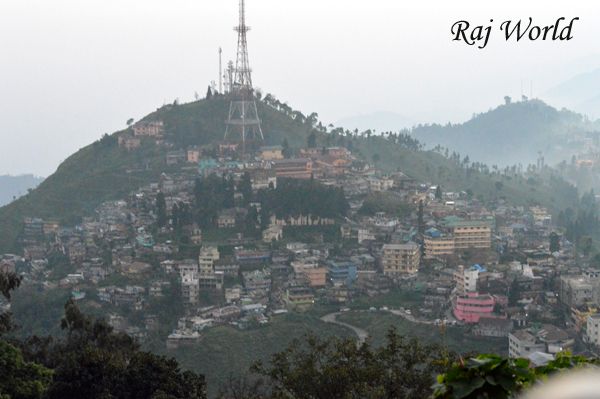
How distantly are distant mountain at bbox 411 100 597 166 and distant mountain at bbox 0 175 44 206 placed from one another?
80.5 ft

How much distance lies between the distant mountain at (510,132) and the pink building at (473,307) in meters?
41.6

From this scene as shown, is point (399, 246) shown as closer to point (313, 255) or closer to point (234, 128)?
point (313, 255)

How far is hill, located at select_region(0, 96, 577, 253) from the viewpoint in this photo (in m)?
25.0

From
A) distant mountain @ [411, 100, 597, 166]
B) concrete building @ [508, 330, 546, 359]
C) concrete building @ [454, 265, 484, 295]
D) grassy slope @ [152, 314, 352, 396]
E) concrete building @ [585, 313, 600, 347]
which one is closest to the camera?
concrete building @ [508, 330, 546, 359]

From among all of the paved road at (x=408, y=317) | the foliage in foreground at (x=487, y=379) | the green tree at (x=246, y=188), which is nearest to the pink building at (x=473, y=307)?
the paved road at (x=408, y=317)

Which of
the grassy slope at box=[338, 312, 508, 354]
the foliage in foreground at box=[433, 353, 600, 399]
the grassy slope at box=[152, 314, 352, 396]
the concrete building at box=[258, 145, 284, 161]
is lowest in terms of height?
the grassy slope at box=[152, 314, 352, 396]

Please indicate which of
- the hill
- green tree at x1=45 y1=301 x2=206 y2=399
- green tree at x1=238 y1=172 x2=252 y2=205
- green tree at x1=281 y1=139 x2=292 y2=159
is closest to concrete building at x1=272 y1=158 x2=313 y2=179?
green tree at x1=238 y1=172 x2=252 y2=205

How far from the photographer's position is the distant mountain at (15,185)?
51.3m

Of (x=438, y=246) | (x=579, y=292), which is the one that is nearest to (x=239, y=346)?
(x=579, y=292)

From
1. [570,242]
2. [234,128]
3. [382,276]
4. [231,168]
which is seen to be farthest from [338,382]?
[234,128]

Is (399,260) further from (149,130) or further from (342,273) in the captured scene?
(149,130)

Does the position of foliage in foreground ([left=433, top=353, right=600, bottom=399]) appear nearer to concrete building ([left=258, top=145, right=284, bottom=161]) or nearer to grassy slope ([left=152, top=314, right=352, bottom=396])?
grassy slope ([left=152, top=314, right=352, bottom=396])

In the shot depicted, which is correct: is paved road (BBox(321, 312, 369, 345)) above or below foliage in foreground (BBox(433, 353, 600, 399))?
below

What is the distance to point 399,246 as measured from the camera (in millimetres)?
18234
